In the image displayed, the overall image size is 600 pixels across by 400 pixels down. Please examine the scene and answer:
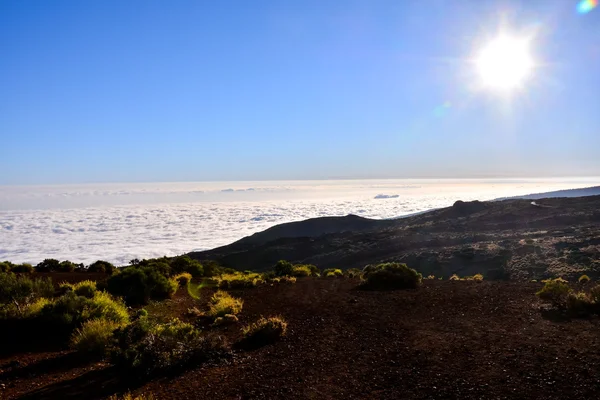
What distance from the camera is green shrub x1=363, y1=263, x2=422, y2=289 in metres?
15.3

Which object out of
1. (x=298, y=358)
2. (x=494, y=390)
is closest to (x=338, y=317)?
(x=298, y=358)

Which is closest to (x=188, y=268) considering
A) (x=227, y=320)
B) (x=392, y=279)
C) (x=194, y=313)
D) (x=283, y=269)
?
(x=283, y=269)

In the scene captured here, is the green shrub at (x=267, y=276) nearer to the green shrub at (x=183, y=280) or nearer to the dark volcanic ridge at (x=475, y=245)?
the green shrub at (x=183, y=280)

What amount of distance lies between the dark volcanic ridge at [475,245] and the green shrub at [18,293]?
1159 inches

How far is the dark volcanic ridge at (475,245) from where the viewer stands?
108 feet

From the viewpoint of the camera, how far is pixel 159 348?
23.4ft

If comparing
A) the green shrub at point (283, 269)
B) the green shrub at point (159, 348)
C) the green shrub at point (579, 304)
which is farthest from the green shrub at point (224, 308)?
the green shrub at point (283, 269)

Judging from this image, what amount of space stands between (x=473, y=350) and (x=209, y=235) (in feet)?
468

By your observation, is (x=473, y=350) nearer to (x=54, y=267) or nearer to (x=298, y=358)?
(x=298, y=358)

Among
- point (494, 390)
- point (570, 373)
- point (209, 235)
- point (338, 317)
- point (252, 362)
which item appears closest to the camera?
point (494, 390)

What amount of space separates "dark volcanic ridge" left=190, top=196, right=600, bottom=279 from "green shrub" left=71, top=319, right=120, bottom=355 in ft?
93.2

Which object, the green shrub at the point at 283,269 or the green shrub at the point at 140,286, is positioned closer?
the green shrub at the point at 140,286

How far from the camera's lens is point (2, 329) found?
9.25 m

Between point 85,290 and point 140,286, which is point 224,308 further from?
point 85,290
